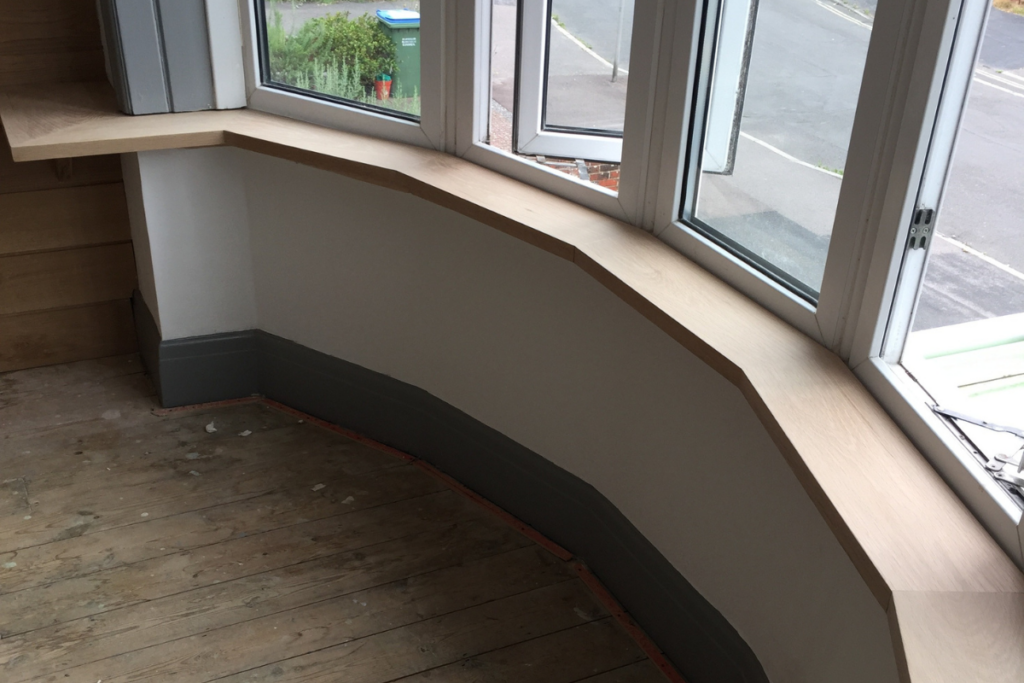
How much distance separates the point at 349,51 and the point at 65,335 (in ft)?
4.42

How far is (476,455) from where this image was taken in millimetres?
2311

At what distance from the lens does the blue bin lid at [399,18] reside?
213 cm

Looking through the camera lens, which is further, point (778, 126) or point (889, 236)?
point (778, 126)

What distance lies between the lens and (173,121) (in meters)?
2.36

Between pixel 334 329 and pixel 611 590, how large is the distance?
1.06 meters

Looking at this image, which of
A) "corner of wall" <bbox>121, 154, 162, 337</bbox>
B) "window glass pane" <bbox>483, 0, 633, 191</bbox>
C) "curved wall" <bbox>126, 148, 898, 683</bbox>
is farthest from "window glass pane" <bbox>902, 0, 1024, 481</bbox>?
"corner of wall" <bbox>121, 154, 162, 337</bbox>

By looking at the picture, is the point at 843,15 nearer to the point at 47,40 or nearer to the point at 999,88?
the point at 999,88

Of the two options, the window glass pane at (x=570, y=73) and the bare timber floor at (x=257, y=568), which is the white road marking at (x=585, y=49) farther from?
the bare timber floor at (x=257, y=568)

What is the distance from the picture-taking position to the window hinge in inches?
49.2

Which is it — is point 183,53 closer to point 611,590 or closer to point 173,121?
point 173,121

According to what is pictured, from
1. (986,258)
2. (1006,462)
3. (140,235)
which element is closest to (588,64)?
(986,258)

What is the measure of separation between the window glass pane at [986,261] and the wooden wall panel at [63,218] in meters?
2.33

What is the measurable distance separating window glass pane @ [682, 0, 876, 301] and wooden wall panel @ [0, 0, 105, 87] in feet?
6.01

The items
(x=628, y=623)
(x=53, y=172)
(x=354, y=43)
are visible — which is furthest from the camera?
(x=53, y=172)
